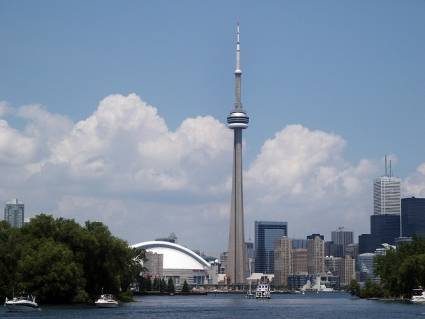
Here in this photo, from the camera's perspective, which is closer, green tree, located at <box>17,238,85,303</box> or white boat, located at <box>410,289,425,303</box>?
green tree, located at <box>17,238,85,303</box>

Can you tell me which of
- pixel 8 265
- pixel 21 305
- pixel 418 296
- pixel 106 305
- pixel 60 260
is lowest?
pixel 106 305

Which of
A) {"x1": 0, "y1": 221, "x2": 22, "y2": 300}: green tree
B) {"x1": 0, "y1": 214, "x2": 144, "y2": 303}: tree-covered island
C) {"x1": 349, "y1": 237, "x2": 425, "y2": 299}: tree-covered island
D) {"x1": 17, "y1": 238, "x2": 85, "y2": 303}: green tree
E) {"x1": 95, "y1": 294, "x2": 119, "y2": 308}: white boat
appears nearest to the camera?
{"x1": 17, "y1": 238, "x2": 85, "y2": 303}: green tree

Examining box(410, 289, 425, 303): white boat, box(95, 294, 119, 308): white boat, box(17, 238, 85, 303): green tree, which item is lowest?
box(95, 294, 119, 308): white boat

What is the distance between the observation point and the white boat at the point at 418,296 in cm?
14388

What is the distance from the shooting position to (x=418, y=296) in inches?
5778

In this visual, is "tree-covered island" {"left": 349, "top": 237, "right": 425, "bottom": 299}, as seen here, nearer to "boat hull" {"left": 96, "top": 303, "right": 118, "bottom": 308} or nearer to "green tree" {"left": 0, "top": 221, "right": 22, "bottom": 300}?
"boat hull" {"left": 96, "top": 303, "right": 118, "bottom": 308}

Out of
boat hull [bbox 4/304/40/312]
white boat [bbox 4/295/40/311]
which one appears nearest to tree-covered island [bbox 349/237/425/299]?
white boat [bbox 4/295/40/311]

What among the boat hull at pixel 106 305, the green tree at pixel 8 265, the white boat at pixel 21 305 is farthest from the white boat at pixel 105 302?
the white boat at pixel 21 305

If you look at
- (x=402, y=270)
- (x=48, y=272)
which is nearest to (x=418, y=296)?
(x=402, y=270)

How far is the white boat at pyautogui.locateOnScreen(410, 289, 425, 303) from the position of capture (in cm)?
14388

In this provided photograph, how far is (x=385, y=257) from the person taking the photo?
170 meters

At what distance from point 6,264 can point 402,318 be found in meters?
48.0

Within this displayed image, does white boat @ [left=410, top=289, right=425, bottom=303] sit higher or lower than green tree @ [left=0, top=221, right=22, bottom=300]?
lower

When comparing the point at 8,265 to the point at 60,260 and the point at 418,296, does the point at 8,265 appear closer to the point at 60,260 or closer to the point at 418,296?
the point at 60,260
